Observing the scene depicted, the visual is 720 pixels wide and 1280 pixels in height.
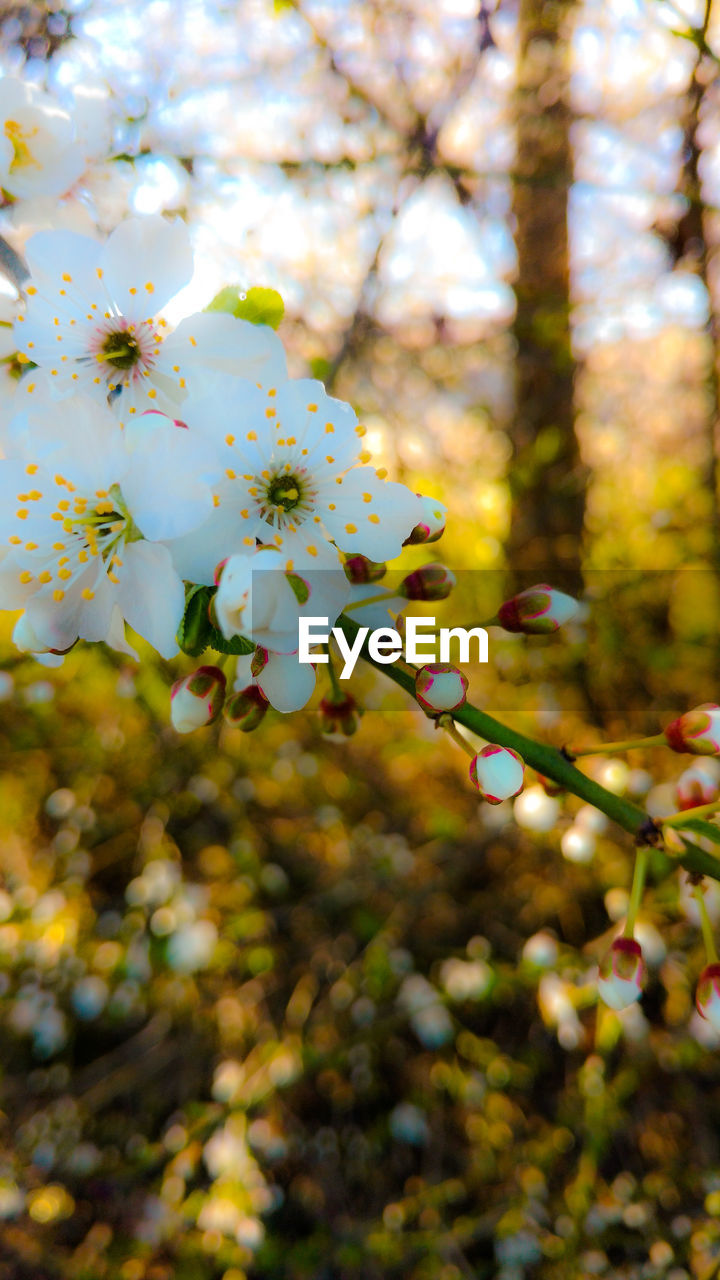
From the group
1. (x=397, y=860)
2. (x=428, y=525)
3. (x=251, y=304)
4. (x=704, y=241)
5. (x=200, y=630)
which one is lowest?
(x=397, y=860)

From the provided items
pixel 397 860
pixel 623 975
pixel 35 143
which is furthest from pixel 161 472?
pixel 397 860

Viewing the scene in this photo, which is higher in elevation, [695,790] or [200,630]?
[200,630]

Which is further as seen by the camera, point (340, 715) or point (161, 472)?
point (340, 715)

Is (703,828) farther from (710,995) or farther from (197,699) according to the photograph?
(197,699)

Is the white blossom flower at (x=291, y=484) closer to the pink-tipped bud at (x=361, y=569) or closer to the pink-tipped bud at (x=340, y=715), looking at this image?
the pink-tipped bud at (x=361, y=569)

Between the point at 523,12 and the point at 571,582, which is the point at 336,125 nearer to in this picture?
the point at 523,12

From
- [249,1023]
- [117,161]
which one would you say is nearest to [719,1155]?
[249,1023]

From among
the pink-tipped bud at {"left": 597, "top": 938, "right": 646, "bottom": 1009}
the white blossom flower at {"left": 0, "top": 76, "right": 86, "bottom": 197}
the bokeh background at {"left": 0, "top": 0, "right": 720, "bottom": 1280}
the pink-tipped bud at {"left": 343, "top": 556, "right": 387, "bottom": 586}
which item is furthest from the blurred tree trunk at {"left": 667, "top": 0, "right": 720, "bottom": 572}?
the pink-tipped bud at {"left": 597, "top": 938, "right": 646, "bottom": 1009}

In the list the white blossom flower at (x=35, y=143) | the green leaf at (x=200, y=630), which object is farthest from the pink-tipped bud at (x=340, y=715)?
the white blossom flower at (x=35, y=143)
